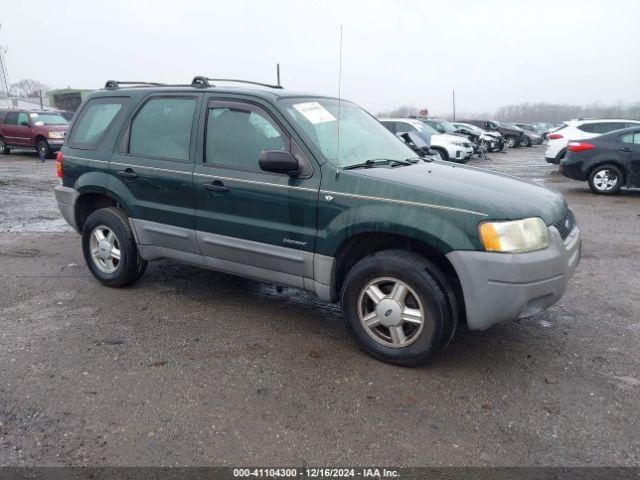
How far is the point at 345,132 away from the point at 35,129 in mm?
17348

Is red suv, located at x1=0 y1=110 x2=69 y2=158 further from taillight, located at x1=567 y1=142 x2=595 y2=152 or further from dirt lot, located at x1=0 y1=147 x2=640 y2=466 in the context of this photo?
taillight, located at x1=567 y1=142 x2=595 y2=152

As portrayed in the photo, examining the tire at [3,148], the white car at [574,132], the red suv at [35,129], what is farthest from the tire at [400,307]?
the tire at [3,148]

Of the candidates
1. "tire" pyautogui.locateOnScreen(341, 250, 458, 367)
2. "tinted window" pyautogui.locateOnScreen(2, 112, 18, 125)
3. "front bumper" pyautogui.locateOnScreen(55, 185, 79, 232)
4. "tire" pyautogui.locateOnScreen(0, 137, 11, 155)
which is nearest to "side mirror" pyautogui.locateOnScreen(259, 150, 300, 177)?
"tire" pyautogui.locateOnScreen(341, 250, 458, 367)

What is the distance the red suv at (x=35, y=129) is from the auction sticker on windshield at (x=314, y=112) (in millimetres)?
15978

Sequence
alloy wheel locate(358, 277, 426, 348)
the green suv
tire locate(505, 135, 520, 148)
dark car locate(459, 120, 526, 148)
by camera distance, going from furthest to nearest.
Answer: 1. dark car locate(459, 120, 526, 148)
2. tire locate(505, 135, 520, 148)
3. alloy wheel locate(358, 277, 426, 348)
4. the green suv

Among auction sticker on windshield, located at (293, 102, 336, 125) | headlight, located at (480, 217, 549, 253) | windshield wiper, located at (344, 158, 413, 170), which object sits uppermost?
auction sticker on windshield, located at (293, 102, 336, 125)

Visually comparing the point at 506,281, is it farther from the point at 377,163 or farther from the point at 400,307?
the point at 377,163

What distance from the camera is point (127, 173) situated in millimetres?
4496

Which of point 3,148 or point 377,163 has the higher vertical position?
point 377,163

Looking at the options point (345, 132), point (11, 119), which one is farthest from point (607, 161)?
point (11, 119)

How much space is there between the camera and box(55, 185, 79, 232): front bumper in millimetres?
5023

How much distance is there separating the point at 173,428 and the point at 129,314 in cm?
175

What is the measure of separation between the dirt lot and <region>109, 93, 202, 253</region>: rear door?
2.22 ft

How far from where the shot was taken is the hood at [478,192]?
3191 mm
